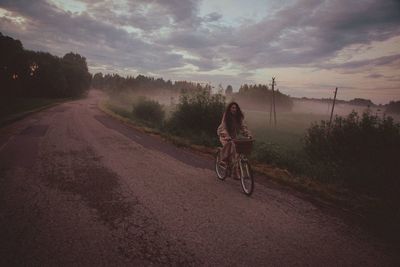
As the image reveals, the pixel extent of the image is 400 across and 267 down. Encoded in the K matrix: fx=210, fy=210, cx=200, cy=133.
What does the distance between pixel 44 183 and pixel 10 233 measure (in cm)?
225

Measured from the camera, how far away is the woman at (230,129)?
19.6 feet

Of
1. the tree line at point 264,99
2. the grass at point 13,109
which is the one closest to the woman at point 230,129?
the grass at point 13,109

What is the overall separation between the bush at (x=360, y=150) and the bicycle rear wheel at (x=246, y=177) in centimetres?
433

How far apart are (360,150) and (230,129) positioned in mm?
9104

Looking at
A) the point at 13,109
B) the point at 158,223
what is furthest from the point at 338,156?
the point at 13,109

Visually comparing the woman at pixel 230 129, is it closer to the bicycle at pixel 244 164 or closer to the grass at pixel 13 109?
the bicycle at pixel 244 164

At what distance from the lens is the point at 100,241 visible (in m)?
3.21

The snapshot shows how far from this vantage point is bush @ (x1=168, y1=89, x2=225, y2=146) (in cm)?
1538

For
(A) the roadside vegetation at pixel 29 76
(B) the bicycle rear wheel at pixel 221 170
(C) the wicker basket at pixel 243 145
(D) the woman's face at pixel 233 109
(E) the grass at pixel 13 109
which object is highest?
(A) the roadside vegetation at pixel 29 76

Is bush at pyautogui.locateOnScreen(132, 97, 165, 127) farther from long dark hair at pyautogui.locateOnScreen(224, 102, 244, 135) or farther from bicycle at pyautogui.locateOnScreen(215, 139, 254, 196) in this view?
bicycle at pyautogui.locateOnScreen(215, 139, 254, 196)

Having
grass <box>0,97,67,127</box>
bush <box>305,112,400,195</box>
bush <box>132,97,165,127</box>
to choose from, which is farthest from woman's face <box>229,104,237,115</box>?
bush <box>132,97,165,127</box>

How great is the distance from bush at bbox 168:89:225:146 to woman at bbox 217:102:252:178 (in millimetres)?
Result: 8640

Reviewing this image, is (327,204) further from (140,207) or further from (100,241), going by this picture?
(100,241)

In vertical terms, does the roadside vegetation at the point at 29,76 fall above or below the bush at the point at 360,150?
above
